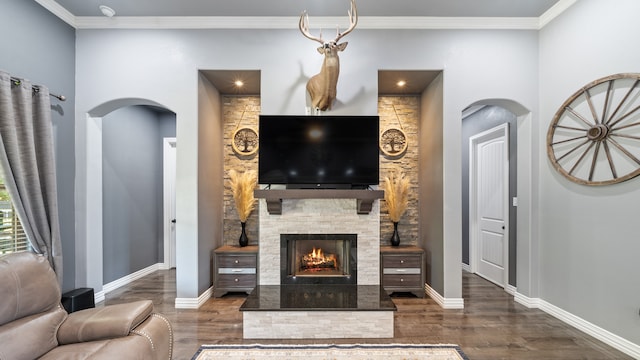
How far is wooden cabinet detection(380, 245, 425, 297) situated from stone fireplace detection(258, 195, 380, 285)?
0.91 feet

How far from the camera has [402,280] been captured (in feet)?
11.2

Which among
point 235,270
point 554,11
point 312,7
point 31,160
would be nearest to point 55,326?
point 31,160

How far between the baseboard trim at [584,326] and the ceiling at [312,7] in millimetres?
3183

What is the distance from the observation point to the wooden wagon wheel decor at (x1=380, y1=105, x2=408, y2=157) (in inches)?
150

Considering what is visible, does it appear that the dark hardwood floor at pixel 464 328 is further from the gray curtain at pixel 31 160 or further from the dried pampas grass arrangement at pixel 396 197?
the gray curtain at pixel 31 160

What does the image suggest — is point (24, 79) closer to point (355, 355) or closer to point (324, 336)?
point (324, 336)

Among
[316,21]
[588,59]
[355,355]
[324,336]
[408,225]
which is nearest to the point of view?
[355,355]

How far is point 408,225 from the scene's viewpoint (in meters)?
3.84

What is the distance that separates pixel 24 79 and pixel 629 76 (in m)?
5.16

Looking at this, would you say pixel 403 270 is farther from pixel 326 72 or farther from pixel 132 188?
pixel 132 188

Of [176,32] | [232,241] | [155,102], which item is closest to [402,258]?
[232,241]

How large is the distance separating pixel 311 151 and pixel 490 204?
118 inches

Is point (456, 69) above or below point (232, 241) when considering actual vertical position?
above

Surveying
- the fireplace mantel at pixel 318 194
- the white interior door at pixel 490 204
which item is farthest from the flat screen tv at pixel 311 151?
the white interior door at pixel 490 204
